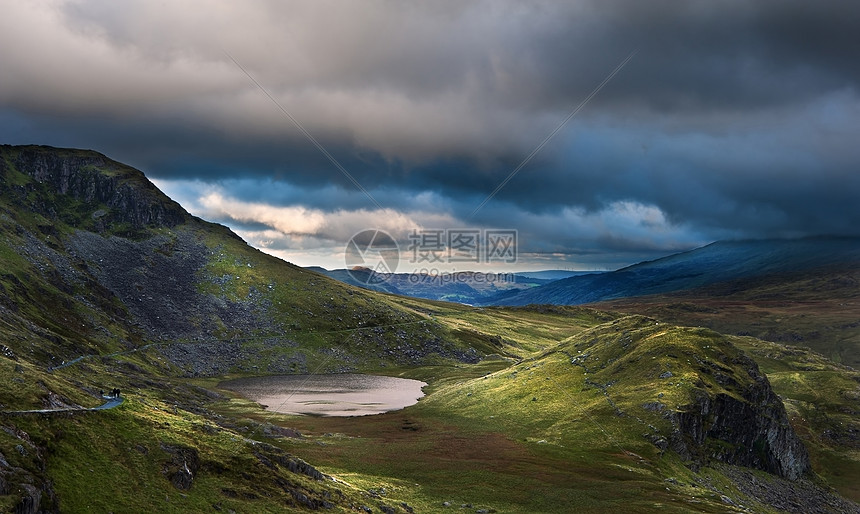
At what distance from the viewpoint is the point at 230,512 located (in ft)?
168

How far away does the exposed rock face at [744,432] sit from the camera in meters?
101

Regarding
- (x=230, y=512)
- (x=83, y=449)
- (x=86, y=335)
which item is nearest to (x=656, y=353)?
(x=230, y=512)

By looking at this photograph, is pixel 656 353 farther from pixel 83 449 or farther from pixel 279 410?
pixel 83 449

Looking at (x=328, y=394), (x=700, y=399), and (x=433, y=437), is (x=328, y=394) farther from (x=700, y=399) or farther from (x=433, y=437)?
(x=700, y=399)

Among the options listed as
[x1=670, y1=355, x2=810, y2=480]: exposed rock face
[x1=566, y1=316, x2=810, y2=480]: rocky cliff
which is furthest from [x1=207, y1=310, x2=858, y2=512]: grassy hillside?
[x1=670, y1=355, x2=810, y2=480]: exposed rock face

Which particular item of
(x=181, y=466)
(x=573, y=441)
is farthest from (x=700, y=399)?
(x=181, y=466)

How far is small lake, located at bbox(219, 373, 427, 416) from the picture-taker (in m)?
142

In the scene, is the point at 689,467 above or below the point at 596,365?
below

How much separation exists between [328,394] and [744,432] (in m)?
113

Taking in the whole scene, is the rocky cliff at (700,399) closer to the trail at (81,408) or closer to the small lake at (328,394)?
the small lake at (328,394)

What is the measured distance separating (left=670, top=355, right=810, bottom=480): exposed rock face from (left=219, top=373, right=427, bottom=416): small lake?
7312 cm

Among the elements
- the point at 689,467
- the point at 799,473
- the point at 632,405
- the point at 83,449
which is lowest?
the point at 799,473

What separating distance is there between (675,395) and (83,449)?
329ft

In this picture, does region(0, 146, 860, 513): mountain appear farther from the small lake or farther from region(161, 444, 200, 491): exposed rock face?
the small lake
